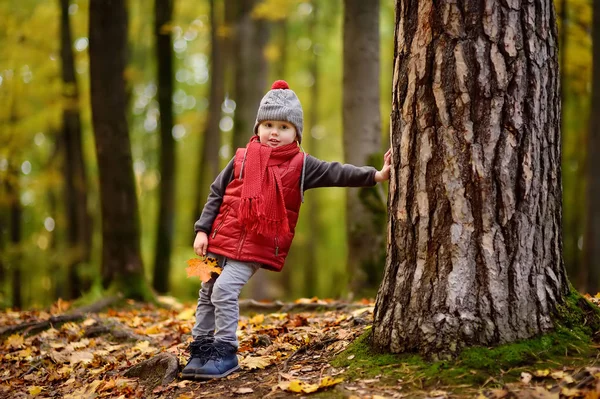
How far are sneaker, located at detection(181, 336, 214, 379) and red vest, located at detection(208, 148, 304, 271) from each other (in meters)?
0.60

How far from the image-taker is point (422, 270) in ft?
10.5

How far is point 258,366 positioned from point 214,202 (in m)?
1.14

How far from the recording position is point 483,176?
10.0 feet

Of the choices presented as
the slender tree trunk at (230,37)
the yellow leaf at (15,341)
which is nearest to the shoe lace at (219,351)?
the yellow leaf at (15,341)

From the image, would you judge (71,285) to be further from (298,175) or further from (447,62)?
(447,62)

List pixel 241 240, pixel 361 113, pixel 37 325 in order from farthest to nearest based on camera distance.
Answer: pixel 361 113 < pixel 37 325 < pixel 241 240

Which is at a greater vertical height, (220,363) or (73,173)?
(73,173)

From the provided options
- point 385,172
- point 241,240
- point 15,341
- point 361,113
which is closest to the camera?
point 385,172

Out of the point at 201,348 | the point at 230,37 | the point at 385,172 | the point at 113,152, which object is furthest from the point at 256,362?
the point at 230,37

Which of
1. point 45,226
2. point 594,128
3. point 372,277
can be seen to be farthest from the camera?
point 45,226

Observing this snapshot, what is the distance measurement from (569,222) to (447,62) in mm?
14741

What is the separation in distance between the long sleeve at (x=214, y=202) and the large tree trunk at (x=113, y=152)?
4.35 metres

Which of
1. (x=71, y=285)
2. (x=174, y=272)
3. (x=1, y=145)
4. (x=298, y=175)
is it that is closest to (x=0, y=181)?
(x=1, y=145)

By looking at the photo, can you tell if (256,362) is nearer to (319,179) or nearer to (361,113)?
(319,179)
